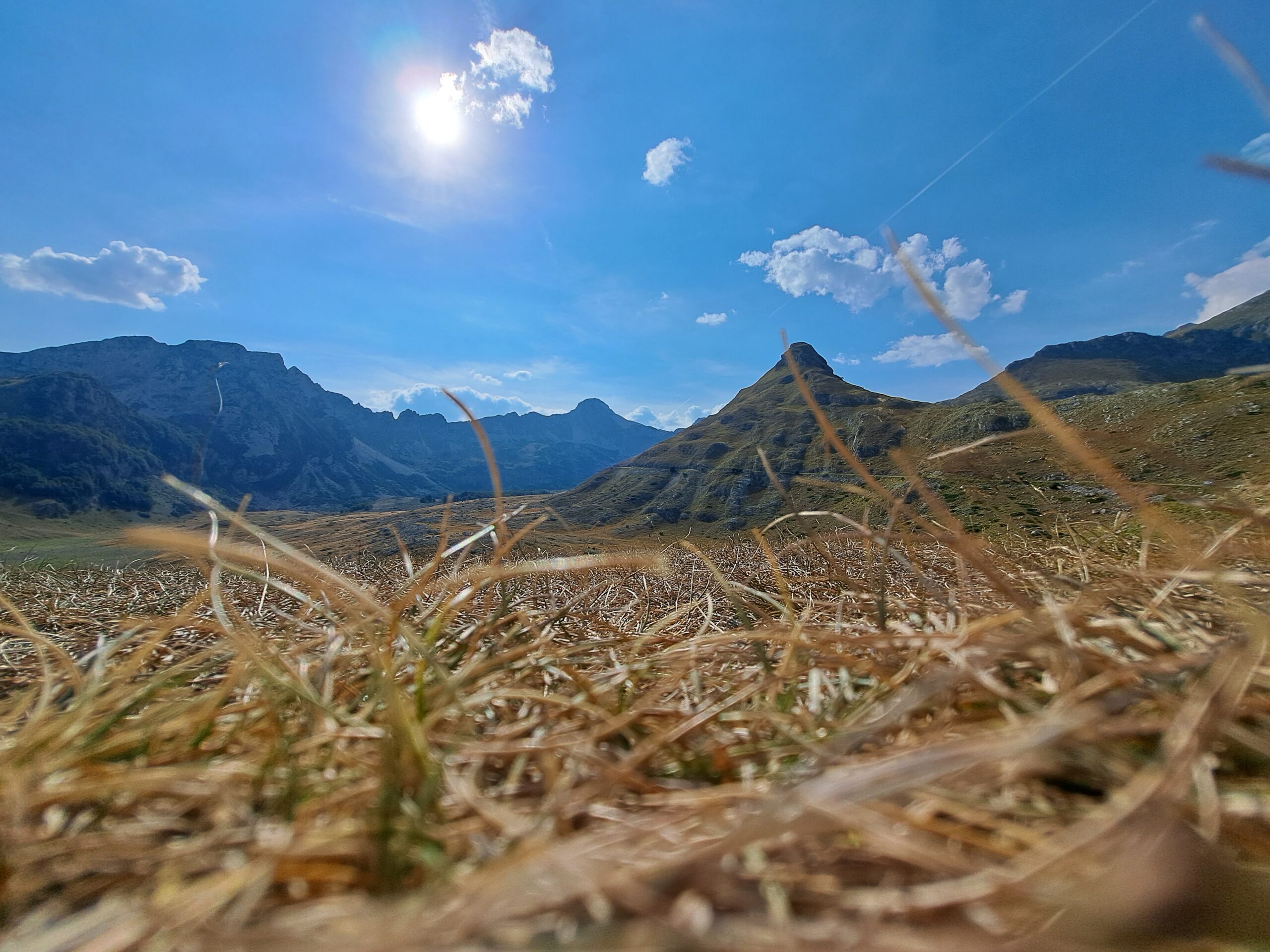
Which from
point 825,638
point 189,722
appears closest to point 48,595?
point 189,722

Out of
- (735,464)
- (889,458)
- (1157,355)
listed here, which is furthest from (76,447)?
(1157,355)

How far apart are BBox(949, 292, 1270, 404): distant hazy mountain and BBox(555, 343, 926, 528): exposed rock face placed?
6140 centimetres

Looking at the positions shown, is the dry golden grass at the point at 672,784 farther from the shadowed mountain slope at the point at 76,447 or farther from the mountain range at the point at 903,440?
the shadowed mountain slope at the point at 76,447

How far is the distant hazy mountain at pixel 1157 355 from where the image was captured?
460 ft

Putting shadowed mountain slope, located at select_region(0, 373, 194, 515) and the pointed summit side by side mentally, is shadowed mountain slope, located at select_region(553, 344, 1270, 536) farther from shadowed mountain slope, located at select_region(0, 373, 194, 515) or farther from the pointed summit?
shadowed mountain slope, located at select_region(0, 373, 194, 515)

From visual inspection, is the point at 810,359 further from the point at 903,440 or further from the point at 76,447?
the point at 76,447

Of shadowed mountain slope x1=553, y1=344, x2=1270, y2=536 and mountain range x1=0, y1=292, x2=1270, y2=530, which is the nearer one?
shadowed mountain slope x1=553, y1=344, x2=1270, y2=536

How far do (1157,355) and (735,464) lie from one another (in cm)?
16129

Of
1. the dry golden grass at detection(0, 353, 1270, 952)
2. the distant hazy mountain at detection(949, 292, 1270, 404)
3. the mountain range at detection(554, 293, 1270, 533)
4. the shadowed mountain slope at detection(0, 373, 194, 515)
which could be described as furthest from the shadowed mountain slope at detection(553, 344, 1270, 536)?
the shadowed mountain slope at detection(0, 373, 194, 515)

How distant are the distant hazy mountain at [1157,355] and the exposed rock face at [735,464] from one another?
6140 centimetres

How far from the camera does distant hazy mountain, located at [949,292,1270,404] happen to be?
140250 mm

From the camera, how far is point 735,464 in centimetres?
7519

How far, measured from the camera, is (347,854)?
2.19 ft

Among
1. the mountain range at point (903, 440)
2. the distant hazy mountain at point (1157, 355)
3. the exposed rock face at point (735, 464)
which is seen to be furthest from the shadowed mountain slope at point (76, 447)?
the distant hazy mountain at point (1157, 355)
